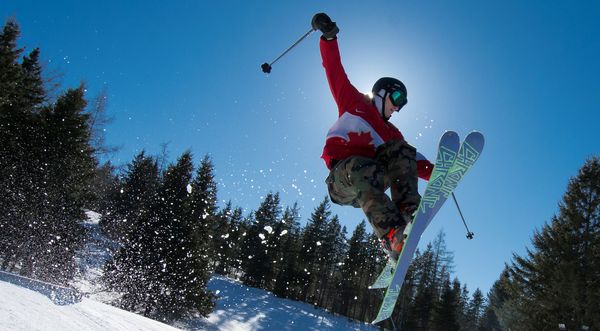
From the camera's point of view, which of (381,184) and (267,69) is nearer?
(381,184)

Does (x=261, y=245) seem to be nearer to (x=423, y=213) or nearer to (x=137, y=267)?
(x=137, y=267)

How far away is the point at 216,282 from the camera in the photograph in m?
39.3

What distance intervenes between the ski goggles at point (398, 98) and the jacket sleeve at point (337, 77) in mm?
360

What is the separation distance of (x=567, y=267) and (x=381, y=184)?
17474 millimetres

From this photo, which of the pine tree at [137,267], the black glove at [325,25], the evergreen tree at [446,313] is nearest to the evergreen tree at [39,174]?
the pine tree at [137,267]

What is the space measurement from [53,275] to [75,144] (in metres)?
6.12

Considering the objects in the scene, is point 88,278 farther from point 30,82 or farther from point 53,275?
point 30,82

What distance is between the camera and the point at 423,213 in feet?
12.1

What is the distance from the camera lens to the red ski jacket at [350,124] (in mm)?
4188

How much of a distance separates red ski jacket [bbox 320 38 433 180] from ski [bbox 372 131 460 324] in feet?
1.49

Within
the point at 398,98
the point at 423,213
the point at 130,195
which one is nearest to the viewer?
the point at 423,213

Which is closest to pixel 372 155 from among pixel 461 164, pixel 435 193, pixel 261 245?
pixel 435 193

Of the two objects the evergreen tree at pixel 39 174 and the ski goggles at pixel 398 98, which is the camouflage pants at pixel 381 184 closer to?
the ski goggles at pixel 398 98

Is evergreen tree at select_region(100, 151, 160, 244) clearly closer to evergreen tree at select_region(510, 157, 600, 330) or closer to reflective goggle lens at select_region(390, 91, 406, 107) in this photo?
evergreen tree at select_region(510, 157, 600, 330)
